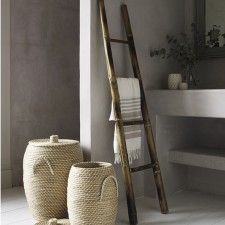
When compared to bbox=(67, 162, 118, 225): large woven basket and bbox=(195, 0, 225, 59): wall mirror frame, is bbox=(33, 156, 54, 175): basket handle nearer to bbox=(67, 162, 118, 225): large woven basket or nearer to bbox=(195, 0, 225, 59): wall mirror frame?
bbox=(67, 162, 118, 225): large woven basket

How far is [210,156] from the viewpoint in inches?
124

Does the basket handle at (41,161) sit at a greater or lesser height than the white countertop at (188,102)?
lesser

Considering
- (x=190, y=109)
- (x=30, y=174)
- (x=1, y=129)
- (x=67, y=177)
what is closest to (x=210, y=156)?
(x=190, y=109)

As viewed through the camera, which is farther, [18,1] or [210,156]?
[18,1]

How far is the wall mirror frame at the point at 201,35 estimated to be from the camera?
11.6 ft

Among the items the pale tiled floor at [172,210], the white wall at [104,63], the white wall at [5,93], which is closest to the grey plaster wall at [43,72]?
the white wall at [5,93]

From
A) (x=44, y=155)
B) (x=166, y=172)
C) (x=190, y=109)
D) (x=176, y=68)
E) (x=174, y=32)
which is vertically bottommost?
(x=166, y=172)

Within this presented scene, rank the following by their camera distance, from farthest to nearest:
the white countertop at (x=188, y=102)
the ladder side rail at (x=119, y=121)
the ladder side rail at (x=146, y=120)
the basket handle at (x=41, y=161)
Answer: the ladder side rail at (x=146, y=120) → the white countertop at (x=188, y=102) → the ladder side rail at (x=119, y=121) → the basket handle at (x=41, y=161)

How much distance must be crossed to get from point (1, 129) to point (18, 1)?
1226 mm

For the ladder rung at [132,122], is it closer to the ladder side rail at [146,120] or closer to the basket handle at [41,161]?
the ladder side rail at [146,120]

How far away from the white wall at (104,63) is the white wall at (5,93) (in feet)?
3.43

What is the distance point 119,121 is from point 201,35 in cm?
135

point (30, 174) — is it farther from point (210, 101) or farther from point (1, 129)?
point (210, 101)

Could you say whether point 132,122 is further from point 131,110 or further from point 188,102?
point 188,102
